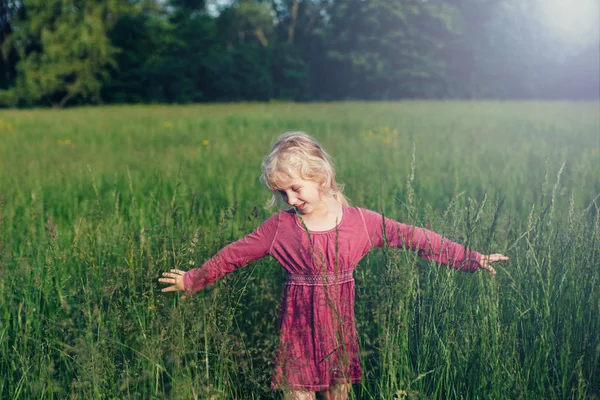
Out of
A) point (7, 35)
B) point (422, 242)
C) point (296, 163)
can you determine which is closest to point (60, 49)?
point (7, 35)

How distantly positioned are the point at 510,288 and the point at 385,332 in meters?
0.70

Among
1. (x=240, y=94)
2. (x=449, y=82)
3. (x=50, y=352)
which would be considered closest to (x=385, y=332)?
(x=50, y=352)

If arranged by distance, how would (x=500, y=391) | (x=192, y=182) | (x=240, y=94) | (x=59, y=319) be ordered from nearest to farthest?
(x=500, y=391)
(x=59, y=319)
(x=192, y=182)
(x=240, y=94)

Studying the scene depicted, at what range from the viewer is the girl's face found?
2.22m

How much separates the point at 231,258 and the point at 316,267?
350 mm

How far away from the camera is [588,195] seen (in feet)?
16.2

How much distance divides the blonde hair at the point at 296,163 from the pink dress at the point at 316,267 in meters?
0.18

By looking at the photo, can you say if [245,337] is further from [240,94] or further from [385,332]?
[240,94]

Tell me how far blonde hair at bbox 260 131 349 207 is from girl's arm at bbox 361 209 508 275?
0.83 feet

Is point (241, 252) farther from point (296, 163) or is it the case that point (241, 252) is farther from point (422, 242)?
point (422, 242)

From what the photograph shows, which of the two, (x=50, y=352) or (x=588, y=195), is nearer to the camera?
(x=50, y=352)

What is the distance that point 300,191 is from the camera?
2.23 meters

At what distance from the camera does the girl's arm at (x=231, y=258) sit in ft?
7.41

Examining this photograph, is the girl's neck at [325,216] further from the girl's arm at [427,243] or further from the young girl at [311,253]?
the girl's arm at [427,243]
